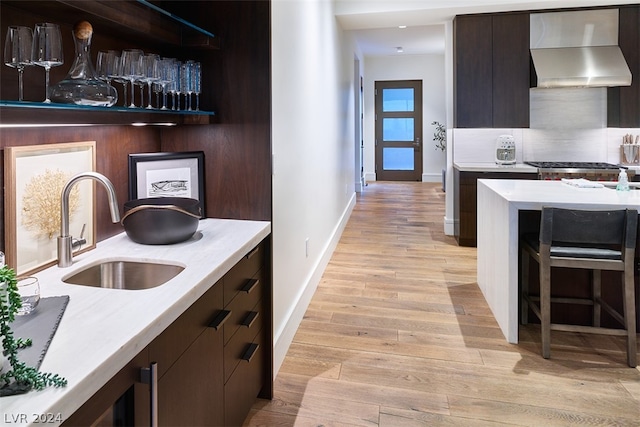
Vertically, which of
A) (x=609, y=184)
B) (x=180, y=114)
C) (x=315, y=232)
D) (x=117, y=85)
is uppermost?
(x=117, y=85)

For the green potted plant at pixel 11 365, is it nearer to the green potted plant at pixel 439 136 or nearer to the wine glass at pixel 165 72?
the wine glass at pixel 165 72

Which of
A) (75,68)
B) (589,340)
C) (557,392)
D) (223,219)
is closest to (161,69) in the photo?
(75,68)

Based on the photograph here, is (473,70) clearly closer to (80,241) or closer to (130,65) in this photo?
(130,65)

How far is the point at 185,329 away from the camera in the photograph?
4.02 ft

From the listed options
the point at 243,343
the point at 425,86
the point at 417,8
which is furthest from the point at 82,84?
the point at 425,86

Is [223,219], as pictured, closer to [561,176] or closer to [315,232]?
[315,232]

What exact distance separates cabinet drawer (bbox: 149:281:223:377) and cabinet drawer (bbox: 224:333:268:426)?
0.35 m

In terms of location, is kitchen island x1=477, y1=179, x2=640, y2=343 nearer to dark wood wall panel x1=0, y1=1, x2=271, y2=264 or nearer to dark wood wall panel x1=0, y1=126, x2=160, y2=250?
dark wood wall panel x1=0, y1=1, x2=271, y2=264

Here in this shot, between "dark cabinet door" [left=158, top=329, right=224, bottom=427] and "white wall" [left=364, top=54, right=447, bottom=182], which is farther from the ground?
"white wall" [left=364, top=54, right=447, bottom=182]

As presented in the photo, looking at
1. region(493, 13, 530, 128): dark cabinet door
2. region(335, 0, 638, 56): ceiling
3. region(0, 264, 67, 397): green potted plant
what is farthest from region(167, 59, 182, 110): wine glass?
region(493, 13, 530, 128): dark cabinet door

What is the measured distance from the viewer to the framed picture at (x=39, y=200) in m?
1.27

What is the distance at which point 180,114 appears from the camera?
1.77 m

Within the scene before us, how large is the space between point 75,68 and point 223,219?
35.2 inches

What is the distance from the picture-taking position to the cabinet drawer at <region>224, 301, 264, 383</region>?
1588mm
